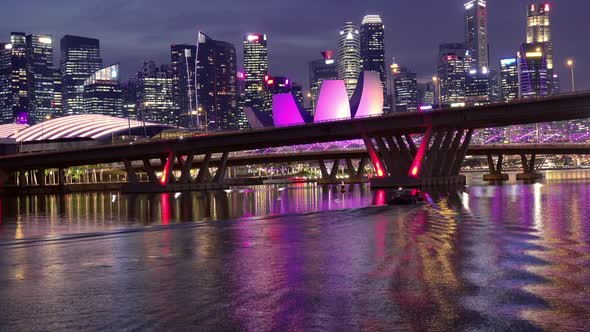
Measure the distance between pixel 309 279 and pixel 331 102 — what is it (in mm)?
151621

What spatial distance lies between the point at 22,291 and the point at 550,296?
12.5 m

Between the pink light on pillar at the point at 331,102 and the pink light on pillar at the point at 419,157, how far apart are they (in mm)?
69304

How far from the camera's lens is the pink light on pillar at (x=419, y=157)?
96188mm

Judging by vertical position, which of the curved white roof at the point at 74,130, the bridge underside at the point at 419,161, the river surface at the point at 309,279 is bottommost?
the river surface at the point at 309,279

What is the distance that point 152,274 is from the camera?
18.7 meters

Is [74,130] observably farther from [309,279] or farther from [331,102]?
[309,279]

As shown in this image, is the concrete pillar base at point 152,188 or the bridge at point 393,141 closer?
the bridge at point 393,141

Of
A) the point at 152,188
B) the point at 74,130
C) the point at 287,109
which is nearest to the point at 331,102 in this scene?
the point at 287,109

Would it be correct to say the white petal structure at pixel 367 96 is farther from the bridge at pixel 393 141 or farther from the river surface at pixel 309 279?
the river surface at pixel 309 279

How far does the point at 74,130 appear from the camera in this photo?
186000 millimetres

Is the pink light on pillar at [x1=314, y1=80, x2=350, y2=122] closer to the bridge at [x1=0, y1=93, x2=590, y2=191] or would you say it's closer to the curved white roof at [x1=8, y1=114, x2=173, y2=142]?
the bridge at [x1=0, y1=93, x2=590, y2=191]

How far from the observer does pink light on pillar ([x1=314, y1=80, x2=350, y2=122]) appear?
6560 inches

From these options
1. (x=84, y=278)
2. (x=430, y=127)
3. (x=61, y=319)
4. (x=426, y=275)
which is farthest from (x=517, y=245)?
(x=430, y=127)

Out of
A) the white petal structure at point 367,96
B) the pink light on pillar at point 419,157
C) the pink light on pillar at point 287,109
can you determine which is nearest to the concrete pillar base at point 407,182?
the pink light on pillar at point 419,157
